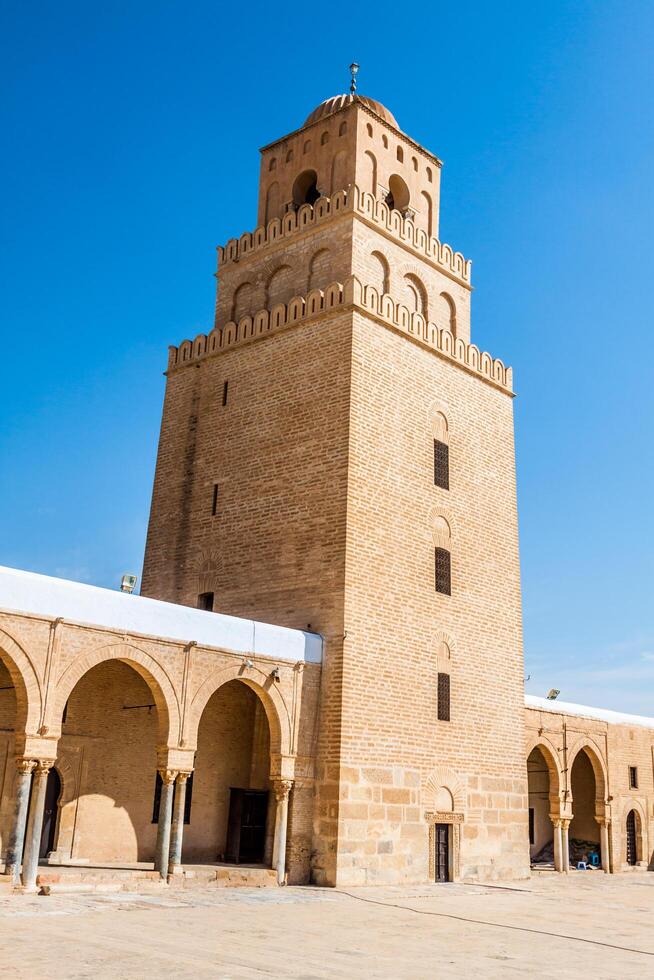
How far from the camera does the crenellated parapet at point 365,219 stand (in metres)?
18.8

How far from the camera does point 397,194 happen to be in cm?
2067

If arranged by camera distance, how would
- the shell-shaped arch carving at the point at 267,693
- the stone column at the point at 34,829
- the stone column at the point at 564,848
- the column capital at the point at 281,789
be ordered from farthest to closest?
the stone column at the point at 564,848
the column capital at the point at 281,789
the shell-shaped arch carving at the point at 267,693
the stone column at the point at 34,829

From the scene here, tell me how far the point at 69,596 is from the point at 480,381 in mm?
10802

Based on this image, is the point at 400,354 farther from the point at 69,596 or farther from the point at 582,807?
the point at 582,807


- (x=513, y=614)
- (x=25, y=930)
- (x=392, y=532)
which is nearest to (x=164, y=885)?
(x=25, y=930)

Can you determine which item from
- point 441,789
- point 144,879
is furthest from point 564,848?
point 144,879

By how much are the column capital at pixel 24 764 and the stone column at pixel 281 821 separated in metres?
4.33

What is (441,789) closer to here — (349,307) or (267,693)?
(267,693)

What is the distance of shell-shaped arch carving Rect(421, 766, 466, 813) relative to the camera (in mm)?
16344

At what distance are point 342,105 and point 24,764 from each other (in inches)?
586

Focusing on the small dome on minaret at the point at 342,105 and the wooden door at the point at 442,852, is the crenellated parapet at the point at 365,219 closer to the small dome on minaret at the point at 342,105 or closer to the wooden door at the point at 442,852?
the small dome on minaret at the point at 342,105

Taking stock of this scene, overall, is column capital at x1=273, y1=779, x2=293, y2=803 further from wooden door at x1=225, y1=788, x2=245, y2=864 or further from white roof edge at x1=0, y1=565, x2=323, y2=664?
white roof edge at x1=0, y1=565, x2=323, y2=664

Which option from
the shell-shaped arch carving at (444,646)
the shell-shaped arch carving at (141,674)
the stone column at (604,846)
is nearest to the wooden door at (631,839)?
the stone column at (604,846)

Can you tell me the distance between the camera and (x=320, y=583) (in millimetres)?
16109
